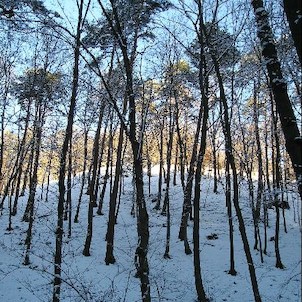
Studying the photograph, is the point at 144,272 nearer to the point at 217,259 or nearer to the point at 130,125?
the point at 130,125

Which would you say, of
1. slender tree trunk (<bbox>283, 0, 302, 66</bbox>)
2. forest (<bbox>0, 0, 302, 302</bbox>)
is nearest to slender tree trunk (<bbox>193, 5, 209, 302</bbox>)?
forest (<bbox>0, 0, 302, 302</bbox>)

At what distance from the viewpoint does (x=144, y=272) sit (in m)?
5.54

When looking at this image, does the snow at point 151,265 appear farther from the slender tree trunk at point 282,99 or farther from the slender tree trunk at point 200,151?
the slender tree trunk at point 282,99

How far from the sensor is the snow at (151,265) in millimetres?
12143

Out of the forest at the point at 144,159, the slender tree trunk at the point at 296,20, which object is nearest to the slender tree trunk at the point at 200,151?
the forest at the point at 144,159

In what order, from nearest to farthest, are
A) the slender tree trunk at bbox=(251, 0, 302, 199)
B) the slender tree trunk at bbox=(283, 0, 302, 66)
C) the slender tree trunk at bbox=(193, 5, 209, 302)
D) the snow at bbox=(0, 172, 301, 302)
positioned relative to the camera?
the slender tree trunk at bbox=(283, 0, 302, 66)
the slender tree trunk at bbox=(251, 0, 302, 199)
the slender tree trunk at bbox=(193, 5, 209, 302)
the snow at bbox=(0, 172, 301, 302)

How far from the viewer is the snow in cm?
1214

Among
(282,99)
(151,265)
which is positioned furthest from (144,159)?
(282,99)

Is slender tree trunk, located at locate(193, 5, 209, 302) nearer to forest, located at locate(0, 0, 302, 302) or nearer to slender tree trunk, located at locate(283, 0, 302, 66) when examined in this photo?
forest, located at locate(0, 0, 302, 302)

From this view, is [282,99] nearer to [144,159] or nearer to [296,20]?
[296,20]

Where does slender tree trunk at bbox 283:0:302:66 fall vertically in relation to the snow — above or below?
above

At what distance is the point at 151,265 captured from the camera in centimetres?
1547

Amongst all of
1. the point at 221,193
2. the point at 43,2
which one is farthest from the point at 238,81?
the point at 221,193

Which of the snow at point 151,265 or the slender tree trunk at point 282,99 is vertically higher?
the slender tree trunk at point 282,99
